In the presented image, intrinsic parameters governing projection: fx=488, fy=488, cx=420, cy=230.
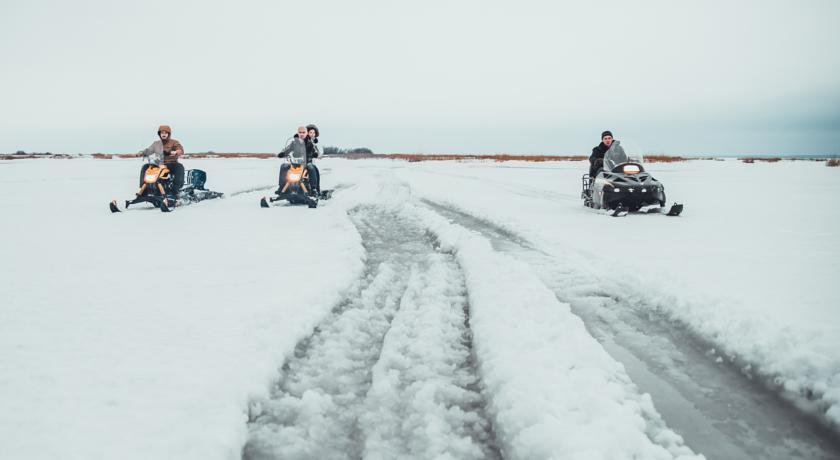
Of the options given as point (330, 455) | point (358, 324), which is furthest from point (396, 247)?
point (330, 455)

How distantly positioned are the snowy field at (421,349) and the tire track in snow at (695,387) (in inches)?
0.6

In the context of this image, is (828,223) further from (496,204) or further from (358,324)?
(358,324)

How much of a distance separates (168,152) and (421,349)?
35.6 ft

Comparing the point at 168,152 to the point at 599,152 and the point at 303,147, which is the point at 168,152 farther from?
the point at 599,152

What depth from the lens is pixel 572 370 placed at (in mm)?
2920

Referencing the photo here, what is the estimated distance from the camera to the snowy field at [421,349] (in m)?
2.35

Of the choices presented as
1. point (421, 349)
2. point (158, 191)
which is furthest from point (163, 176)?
point (421, 349)

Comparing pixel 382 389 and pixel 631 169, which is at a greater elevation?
pixel 631 169

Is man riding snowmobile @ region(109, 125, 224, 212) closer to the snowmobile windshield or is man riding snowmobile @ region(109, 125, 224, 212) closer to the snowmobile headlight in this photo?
the snowmobile windshield

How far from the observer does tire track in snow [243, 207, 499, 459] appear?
7.73 feet

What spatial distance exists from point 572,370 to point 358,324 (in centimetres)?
172

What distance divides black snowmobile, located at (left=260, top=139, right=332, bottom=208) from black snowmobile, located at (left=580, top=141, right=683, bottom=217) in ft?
22.2

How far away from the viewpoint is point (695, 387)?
2.94 m

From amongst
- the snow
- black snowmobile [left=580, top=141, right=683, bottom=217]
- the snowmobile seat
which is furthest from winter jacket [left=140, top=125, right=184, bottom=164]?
black snowmobile [left=580, top=141, right=683, bottom=217]
